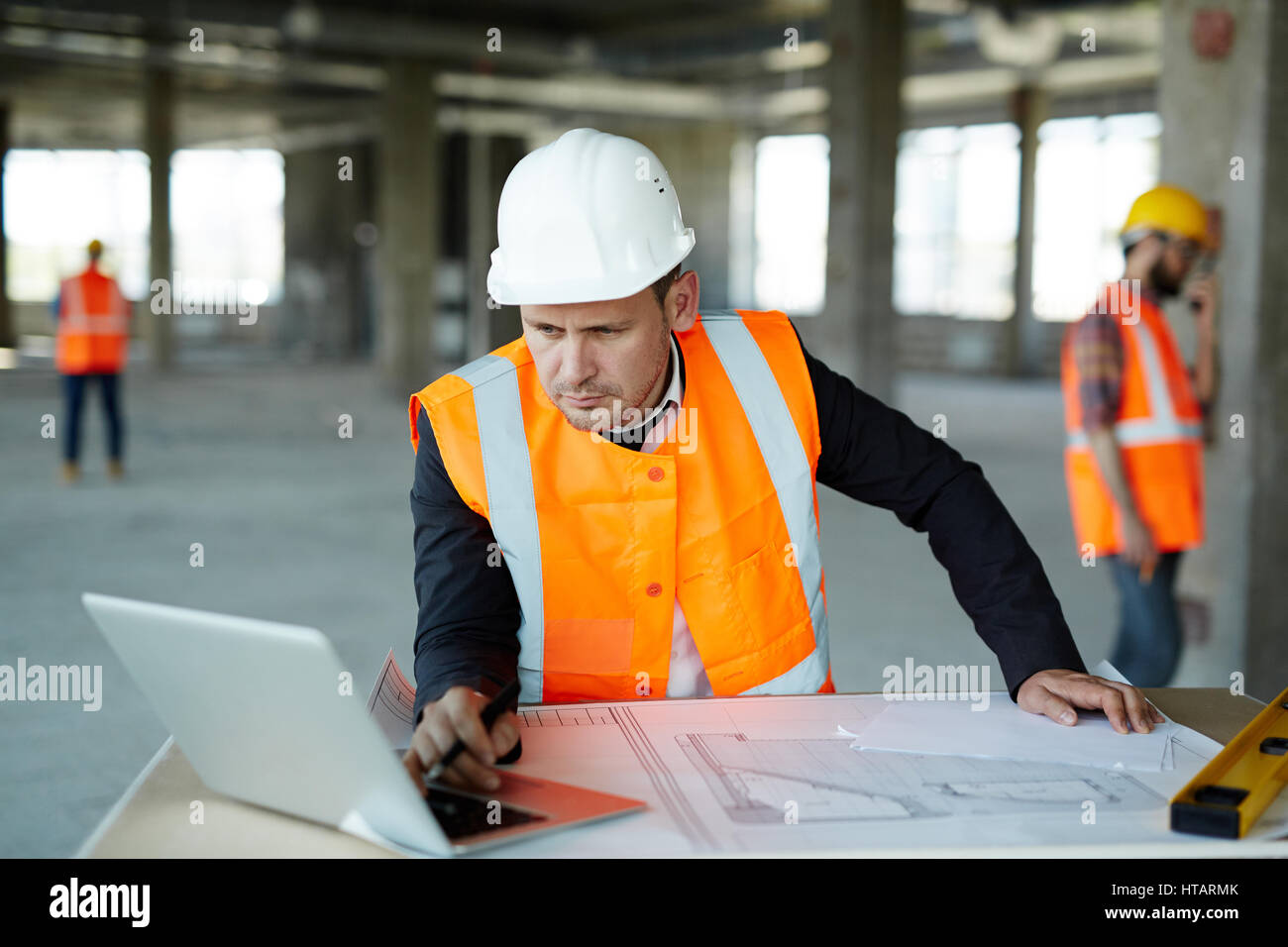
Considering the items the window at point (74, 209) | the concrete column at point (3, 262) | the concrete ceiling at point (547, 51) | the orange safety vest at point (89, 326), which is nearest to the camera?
the orange safety vest at point (89, 326)

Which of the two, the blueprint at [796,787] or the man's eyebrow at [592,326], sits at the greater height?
the man's eyebrow at [592,326]

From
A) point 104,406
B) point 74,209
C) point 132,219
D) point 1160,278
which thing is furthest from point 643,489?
point 74,209

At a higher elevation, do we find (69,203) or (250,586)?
(69,203)

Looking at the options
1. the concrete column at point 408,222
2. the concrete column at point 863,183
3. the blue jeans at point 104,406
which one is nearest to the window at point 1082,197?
the concrete column at point 863,183

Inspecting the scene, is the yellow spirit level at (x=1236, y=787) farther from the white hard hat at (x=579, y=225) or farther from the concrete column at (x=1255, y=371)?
the concrete column at (x=1255, y=371)

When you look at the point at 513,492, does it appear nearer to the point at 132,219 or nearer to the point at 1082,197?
the point at 1082,197

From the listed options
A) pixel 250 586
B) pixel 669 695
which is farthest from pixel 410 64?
pixel 669 695

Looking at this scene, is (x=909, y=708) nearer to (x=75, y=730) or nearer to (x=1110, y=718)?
(x=1110, y=718)

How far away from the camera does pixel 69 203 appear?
86.2 ft

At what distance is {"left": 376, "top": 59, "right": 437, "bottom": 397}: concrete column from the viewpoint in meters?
16.5

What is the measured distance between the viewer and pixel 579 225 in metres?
1.98

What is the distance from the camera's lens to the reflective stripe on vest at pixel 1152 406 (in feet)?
12.9

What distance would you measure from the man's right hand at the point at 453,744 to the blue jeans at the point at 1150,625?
110 inches

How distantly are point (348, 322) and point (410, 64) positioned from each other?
35.4ft
